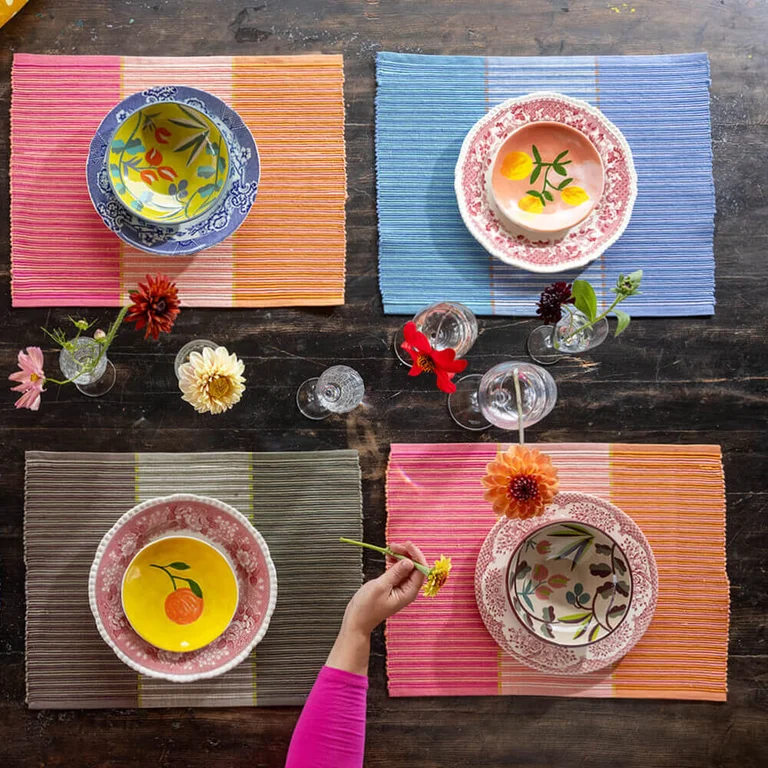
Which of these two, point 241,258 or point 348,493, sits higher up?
point 241,258

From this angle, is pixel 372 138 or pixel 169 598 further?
pixel 372 138

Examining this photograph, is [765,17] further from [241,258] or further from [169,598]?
[169,598]

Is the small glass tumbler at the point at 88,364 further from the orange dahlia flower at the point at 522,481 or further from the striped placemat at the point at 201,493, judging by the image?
the orange dahlia flower at the point at 522,481

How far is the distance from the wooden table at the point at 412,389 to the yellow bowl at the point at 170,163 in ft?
0.59

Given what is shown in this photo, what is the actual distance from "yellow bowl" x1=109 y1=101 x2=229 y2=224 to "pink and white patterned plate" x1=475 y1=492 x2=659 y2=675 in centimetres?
80

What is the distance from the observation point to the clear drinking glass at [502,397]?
1247 mm

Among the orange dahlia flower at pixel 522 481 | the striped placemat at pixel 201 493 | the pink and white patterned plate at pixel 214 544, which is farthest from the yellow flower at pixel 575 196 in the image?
the pink and white patterned plate at pixel 214 544

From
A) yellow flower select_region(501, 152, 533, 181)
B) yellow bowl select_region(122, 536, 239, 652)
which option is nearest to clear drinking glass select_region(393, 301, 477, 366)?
yellow flower select_region(501, 152, 533, 181)

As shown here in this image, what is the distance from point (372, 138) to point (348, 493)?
2.20 ft

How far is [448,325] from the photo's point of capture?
1.29m

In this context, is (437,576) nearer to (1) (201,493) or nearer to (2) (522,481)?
(2) (522,481)

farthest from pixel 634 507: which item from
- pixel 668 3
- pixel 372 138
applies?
pixel 668 3

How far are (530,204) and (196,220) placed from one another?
61cm

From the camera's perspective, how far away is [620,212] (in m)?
1.30
